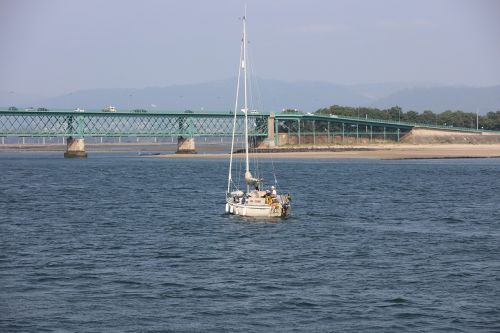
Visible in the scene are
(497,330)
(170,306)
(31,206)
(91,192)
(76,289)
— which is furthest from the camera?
(91,192)

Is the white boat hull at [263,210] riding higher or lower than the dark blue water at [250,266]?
higher

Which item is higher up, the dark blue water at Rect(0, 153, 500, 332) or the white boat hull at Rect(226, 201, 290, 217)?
the white boat hull at Rect(226, 201, 290, 217)

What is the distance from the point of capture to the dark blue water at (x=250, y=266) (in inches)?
1422

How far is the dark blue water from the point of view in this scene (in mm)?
36125

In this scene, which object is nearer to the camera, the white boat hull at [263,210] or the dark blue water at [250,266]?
the dark blue water at [250,266]

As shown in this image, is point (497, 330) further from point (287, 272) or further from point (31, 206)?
point (31, 206)

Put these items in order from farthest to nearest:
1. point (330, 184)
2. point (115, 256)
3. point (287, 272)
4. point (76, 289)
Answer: point (330, 184)
point (115, 256)
point (287, 272)
point (76, 289)

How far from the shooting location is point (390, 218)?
228ft

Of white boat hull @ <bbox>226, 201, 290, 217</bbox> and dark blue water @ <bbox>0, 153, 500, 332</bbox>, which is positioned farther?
white boat hull @ <bbox>226, 201, 290, 217</bbox>

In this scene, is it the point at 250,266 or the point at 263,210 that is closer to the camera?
the point at 250,266

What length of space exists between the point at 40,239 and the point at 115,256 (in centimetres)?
905

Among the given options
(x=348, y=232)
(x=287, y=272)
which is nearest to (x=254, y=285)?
(x=287, y=272)

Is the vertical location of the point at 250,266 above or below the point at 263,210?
below

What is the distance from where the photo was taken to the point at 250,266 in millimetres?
47125
